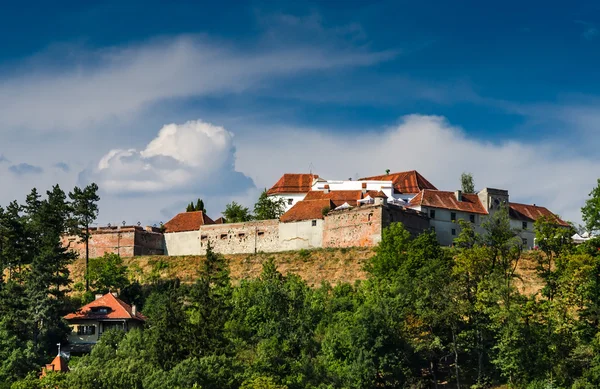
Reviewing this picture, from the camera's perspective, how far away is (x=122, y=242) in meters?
112

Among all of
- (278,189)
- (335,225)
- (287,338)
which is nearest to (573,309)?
(287,338)

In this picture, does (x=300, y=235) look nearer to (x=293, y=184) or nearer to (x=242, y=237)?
(x=242, y=237)

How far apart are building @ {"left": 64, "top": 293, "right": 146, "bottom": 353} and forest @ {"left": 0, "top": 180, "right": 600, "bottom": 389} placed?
7.17 ft

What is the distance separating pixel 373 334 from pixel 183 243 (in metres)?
43.1

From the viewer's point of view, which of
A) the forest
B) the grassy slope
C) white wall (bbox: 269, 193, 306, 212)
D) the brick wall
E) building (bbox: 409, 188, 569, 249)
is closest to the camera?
the forest

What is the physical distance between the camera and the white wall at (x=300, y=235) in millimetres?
104438

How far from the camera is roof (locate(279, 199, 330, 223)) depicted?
105375 millimetres

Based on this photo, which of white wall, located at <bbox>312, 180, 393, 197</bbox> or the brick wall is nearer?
the brick wall

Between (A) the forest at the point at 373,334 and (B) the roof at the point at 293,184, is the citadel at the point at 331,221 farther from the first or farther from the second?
(A) the forest at the point at 373,334

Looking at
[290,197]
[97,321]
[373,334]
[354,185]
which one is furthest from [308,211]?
[373,334]

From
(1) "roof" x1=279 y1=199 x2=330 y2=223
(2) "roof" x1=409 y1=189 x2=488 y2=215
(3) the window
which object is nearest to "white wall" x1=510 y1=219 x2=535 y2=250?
(2) "roof" x1=409 y1=189 x2=488 y2=215

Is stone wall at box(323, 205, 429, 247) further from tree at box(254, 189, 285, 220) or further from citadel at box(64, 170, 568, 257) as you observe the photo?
tree at box(254, 189, 285, 220)

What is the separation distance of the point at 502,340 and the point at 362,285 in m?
21.5

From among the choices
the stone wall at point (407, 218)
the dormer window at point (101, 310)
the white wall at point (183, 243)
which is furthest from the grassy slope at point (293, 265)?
the dormer window at point (101, 310)
